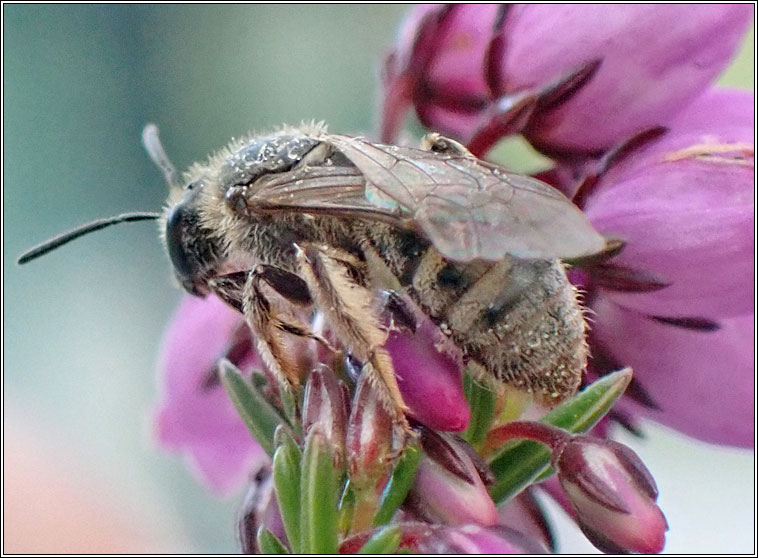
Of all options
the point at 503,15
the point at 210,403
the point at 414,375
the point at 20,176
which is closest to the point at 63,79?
the point at 20,176

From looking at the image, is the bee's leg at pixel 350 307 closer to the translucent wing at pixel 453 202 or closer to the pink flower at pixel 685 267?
the translucent wing at pixel 453 202

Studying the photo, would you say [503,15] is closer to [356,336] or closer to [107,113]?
[356,336]

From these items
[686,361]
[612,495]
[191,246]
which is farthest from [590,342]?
[191,246]

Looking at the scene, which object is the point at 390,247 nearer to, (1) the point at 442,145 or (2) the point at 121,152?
(1) the point at 442,145

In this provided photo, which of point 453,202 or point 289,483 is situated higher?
point 453,202

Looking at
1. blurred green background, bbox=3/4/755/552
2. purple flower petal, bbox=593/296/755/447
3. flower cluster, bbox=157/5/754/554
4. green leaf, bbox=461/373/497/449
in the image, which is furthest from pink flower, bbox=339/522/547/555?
blurred green background, bbox=3/4/755/552

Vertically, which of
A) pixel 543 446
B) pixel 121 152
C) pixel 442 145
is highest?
pixel 442 145

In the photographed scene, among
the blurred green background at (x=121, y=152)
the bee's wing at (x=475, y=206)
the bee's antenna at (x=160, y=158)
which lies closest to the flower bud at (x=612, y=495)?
the bee's wing at (x=475, y=206)

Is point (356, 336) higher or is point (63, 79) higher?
point (356, 336)

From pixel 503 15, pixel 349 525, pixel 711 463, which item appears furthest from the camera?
pixel 711 463
